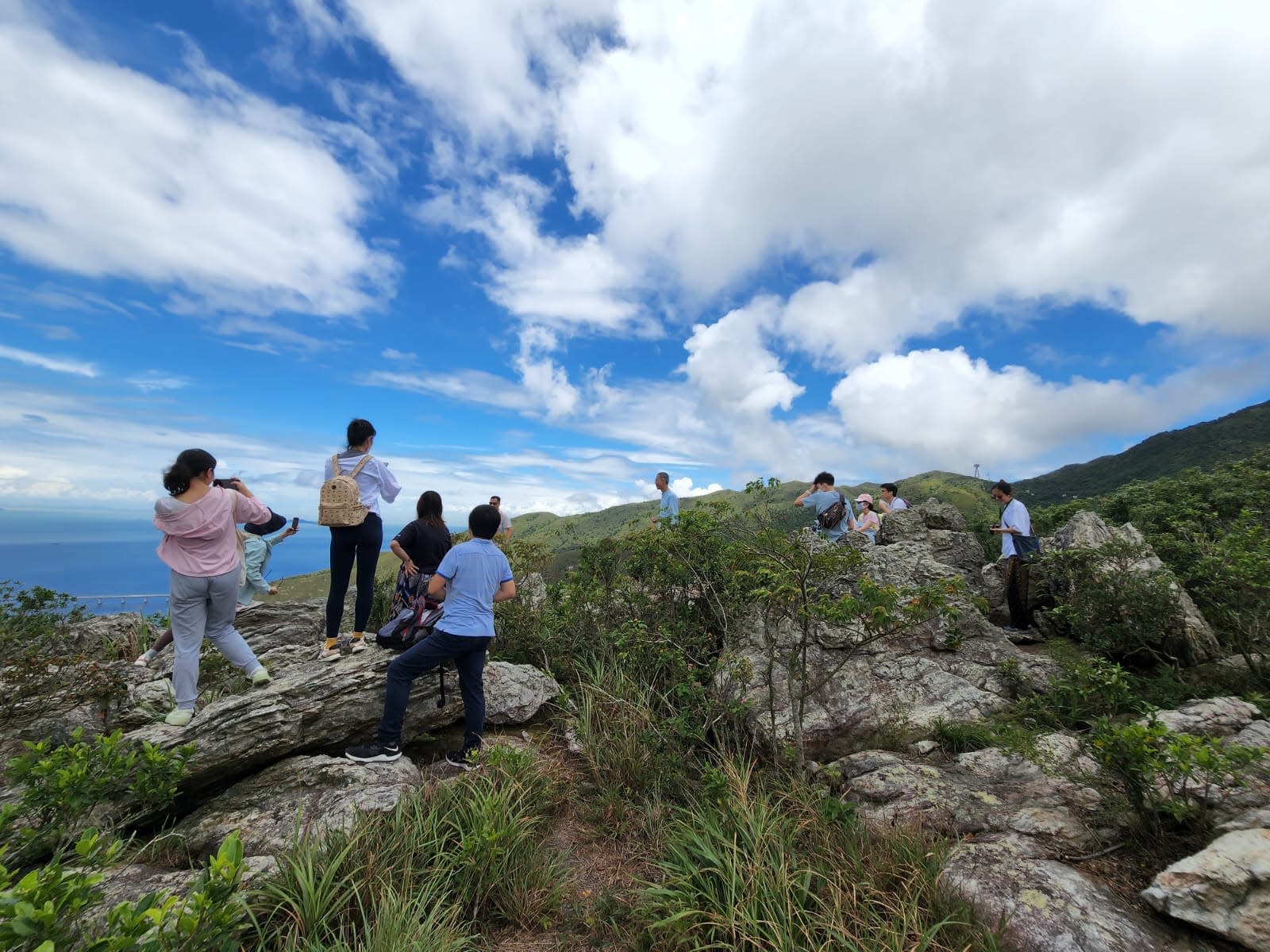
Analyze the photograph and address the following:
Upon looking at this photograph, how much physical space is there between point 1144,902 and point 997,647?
408 centimetres

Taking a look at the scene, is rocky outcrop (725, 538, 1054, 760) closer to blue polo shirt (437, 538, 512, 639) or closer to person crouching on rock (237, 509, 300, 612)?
blue polo shirt (437, 538, 512, 639)

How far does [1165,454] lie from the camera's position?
228ft

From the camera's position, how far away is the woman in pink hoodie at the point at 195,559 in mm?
5086

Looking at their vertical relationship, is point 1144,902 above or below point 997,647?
below

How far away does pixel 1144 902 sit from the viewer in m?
3.47

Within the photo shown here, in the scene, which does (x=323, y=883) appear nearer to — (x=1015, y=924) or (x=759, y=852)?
(x=759, y=852)

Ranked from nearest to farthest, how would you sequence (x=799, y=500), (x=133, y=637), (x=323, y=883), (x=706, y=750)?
(x=323, y=883), (x=706, y=750), (x=133, y=637), (x=799, y=500)

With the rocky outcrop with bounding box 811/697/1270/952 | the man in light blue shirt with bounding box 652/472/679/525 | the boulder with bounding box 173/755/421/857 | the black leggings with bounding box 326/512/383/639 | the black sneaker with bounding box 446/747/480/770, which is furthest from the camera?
the man in light blue shirt with bounding box 652/472/679/525

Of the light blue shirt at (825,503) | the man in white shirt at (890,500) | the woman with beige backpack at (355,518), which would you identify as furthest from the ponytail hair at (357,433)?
the man in white shirt at (890,500)

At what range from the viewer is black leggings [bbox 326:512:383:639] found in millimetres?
6133

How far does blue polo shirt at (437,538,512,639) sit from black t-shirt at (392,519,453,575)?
41.1 inches

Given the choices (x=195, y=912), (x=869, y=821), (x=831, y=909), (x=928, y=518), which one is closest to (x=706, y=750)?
(x=869, y=821)

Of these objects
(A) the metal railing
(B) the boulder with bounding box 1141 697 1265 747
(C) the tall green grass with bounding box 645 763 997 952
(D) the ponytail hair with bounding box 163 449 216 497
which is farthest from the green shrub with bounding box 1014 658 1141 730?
(A) the metal railing

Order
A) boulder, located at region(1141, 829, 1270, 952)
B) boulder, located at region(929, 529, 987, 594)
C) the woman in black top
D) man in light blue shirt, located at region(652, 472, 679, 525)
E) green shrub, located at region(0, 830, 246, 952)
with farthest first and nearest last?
boulder, located at region(929, 529, 987, 594) → man in light blue shirt, located at region(652, 472, 679, 525) → the woman in black top → boulder, located at region(1141, 829, 1270, 952) → green shrub, located at region(0, 830, 246, 952)
